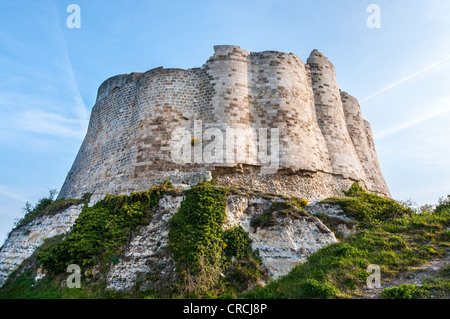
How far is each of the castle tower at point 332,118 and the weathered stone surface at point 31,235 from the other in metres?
12.5

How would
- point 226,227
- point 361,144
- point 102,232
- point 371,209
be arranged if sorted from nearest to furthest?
1. point 226,227
2. point 102,232
3. point 371,209
4. point 361,144

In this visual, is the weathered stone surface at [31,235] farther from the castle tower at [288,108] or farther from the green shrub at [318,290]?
the green shrub at [318,290]

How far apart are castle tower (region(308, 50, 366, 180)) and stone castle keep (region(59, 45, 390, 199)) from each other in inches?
2.4

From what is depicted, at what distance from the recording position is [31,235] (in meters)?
13.1

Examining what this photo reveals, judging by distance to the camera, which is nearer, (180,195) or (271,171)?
(180,195)

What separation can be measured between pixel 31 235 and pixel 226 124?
9.72 meters

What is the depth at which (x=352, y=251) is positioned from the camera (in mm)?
8609

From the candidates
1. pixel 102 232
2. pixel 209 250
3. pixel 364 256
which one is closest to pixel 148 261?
pixel 209 250

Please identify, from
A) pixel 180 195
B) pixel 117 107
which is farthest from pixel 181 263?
pixel 117 107

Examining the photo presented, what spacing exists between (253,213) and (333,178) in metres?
6.28

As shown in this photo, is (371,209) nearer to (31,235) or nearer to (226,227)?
(226,227)

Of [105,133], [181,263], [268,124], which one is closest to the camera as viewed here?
[181,263]

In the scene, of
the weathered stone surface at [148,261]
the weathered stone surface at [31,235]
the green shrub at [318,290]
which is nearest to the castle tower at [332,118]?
the green shrub at [318,290]
